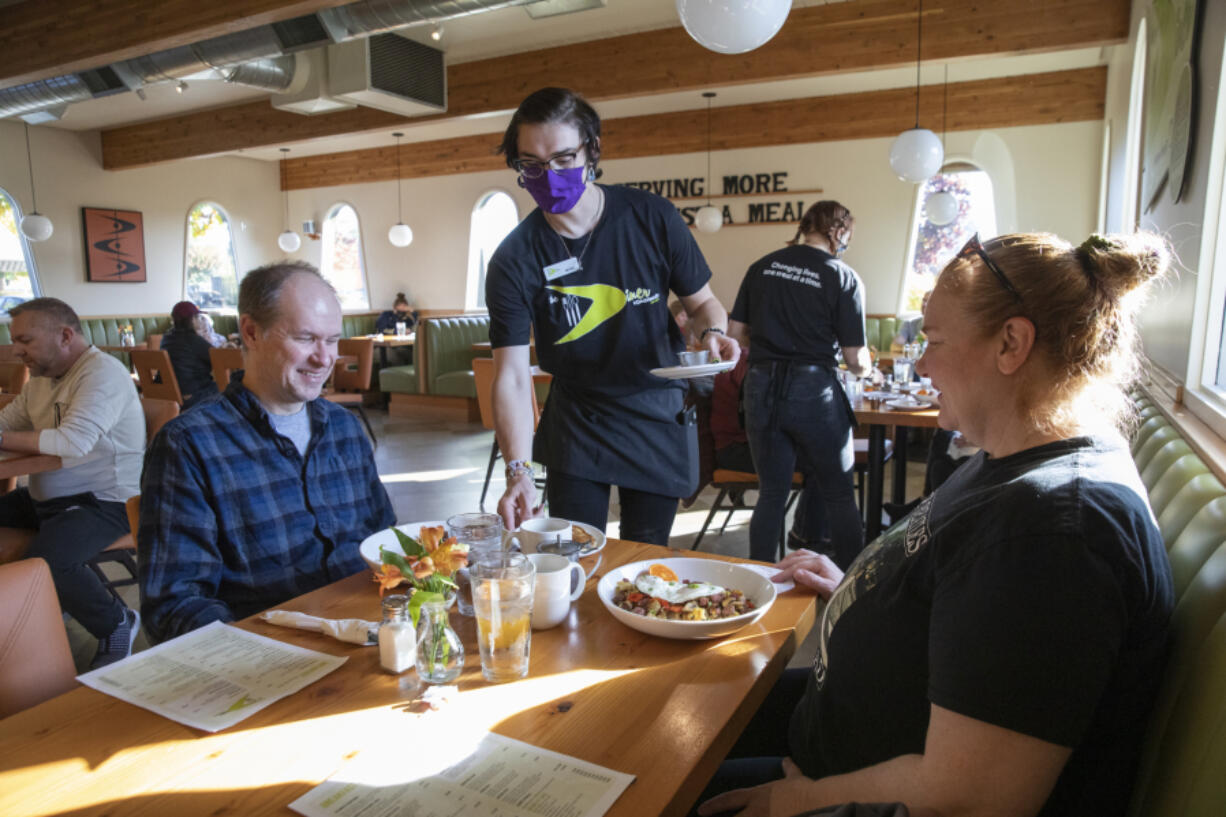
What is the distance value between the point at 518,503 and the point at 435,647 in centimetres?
60

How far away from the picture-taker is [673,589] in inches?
51.8

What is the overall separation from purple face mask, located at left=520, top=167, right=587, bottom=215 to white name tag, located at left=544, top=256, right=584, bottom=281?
0.13 m

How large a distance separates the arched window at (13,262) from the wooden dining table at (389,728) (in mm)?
11452

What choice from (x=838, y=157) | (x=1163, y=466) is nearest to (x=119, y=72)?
(x=838, y=157)

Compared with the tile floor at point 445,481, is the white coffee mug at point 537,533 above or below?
above

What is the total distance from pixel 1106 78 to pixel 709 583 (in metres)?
8.31

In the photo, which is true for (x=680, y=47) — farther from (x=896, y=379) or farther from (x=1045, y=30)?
(x=896, y=379)

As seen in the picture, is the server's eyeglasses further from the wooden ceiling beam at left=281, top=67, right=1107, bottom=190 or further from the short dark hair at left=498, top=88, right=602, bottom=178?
the wooden ceiling beam at left=281, top=67, right=1107, bottom=190

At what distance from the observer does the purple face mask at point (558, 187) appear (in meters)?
1.79

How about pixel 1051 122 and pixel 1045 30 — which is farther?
pixel 1051 122

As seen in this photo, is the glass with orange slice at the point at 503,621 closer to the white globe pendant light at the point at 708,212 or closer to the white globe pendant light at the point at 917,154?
the white globe pendant light at the point at 917,154

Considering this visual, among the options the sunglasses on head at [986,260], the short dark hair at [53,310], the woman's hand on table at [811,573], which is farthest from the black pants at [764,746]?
the short dark hair at [53,310]

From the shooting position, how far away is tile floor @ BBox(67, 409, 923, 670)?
12.7 feet

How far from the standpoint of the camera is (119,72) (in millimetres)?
6285
